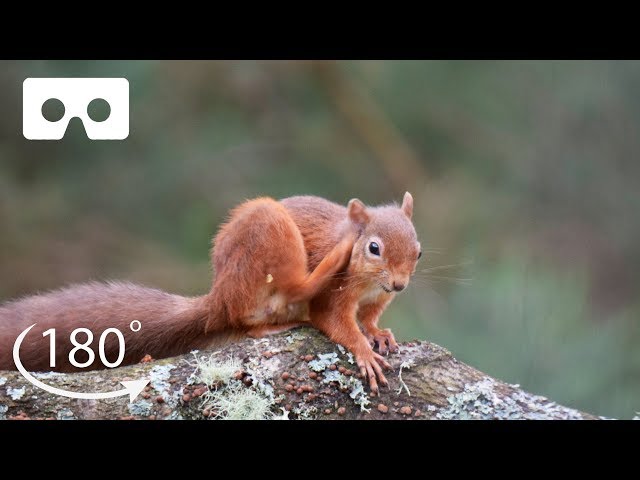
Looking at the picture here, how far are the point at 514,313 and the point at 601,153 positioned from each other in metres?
1.57

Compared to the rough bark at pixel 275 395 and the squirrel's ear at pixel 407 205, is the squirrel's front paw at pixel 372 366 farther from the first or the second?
the squirrel's ear at pixel 407 205

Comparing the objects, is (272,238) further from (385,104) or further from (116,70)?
(385,104)

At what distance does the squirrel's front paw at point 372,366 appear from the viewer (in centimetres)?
311

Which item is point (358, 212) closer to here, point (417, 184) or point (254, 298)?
point (254, 298)

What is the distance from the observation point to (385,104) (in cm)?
566

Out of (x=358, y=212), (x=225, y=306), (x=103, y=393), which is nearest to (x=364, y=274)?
(x=358, y=212)

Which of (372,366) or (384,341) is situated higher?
(384,341)

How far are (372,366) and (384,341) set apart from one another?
197 millimetres

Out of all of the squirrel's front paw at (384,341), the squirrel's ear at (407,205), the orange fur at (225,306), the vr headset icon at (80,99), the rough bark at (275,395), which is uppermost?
the vr headset icon at (80,99)

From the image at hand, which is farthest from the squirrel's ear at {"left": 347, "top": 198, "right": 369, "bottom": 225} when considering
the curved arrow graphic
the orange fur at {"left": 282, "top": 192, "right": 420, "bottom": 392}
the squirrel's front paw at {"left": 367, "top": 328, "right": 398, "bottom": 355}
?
the curved arrow graphic

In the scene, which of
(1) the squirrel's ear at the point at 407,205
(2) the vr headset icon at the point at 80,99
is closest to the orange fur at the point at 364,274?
(1) the squirrel's ear at the point at 407,205

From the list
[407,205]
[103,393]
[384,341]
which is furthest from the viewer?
[407,205]

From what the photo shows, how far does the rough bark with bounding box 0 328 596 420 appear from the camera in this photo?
3.06m

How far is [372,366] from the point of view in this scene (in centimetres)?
316
